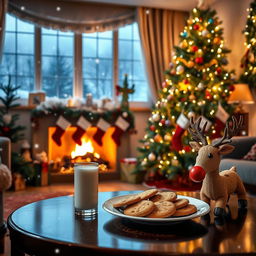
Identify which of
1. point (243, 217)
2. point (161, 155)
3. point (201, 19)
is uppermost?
point (201, 19)

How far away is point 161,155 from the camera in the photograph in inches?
176

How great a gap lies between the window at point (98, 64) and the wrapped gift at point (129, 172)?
1.10 metres

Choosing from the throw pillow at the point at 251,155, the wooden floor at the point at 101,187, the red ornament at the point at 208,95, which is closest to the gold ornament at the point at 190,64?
the red ornament at the point at 208,95

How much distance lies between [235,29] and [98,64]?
198cm

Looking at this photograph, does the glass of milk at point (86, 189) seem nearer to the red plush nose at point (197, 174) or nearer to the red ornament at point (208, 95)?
the red plush nose at point (197, 174)

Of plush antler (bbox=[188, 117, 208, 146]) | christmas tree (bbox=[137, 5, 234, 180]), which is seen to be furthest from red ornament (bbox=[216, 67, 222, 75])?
plush antler (bbox=[188, 117, 208, 146])

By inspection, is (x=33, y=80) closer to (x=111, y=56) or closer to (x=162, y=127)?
(x=111, y=56)

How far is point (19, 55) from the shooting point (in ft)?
16.5

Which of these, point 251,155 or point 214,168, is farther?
point 251,155

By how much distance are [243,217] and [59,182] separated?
12.7 feet

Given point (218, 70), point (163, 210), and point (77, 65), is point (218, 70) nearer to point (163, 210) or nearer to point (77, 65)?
point (77, 65)

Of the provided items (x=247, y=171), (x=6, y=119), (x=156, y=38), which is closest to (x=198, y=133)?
(x=247, y=171)

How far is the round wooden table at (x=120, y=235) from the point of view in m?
0.86

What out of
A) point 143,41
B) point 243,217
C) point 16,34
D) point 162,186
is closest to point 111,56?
point 143,41
